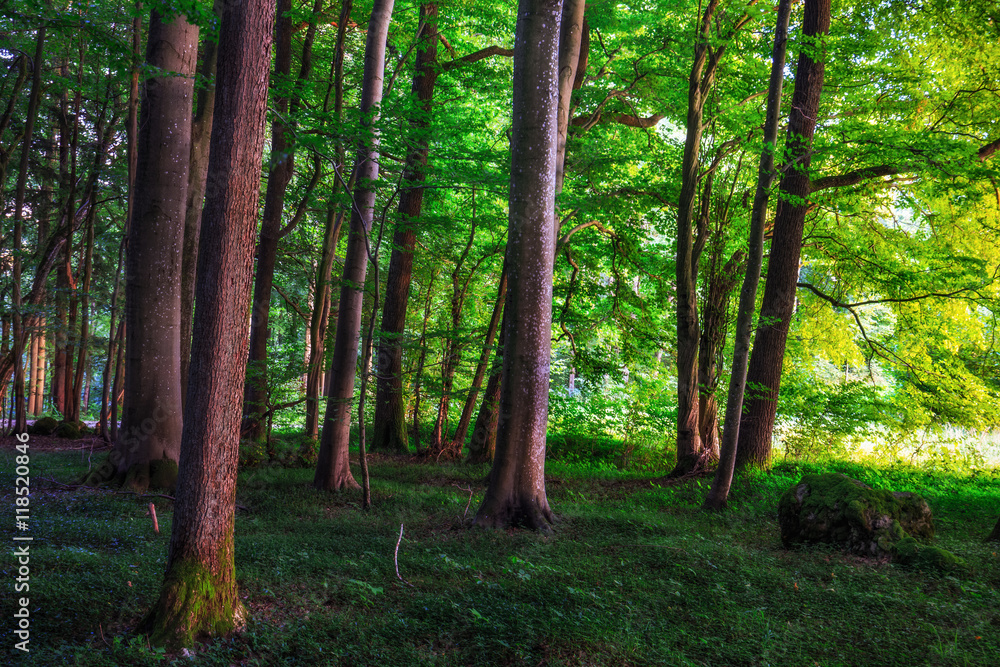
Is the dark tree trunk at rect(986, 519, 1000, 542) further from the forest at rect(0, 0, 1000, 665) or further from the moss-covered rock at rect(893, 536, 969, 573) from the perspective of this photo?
the moss-covered rock at rect(893, 536, 969, 573)

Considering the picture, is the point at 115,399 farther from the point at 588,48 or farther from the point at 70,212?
the point at 588,48

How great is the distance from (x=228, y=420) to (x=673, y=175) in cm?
1065

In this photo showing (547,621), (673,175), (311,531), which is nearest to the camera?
(547,621)

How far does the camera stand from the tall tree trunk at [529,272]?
6895 millimetres

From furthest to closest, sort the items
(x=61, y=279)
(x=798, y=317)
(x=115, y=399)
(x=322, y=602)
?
(x=61, y=279) → (x=798, y=317) → (x=115, y=399) → (x=322, y=602)

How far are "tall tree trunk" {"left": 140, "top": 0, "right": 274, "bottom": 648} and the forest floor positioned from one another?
354 mm

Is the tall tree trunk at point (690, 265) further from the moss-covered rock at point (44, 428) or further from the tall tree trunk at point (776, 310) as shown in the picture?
the moss-covered rock at point (44, 428)

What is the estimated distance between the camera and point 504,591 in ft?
15.2

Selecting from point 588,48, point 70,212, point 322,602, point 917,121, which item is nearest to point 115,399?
point 70,212

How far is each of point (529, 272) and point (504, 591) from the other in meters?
3.64

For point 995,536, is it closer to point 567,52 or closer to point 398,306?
point 567,52

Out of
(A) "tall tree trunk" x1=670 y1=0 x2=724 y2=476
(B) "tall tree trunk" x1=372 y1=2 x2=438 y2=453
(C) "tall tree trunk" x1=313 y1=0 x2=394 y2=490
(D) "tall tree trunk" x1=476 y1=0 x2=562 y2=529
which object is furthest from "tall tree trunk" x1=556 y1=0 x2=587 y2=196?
(B) "tall tree trunk" x1=372 y1=2 x2=438 y2=453

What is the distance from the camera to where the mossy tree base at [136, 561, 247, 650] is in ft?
11.6

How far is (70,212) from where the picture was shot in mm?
11234
